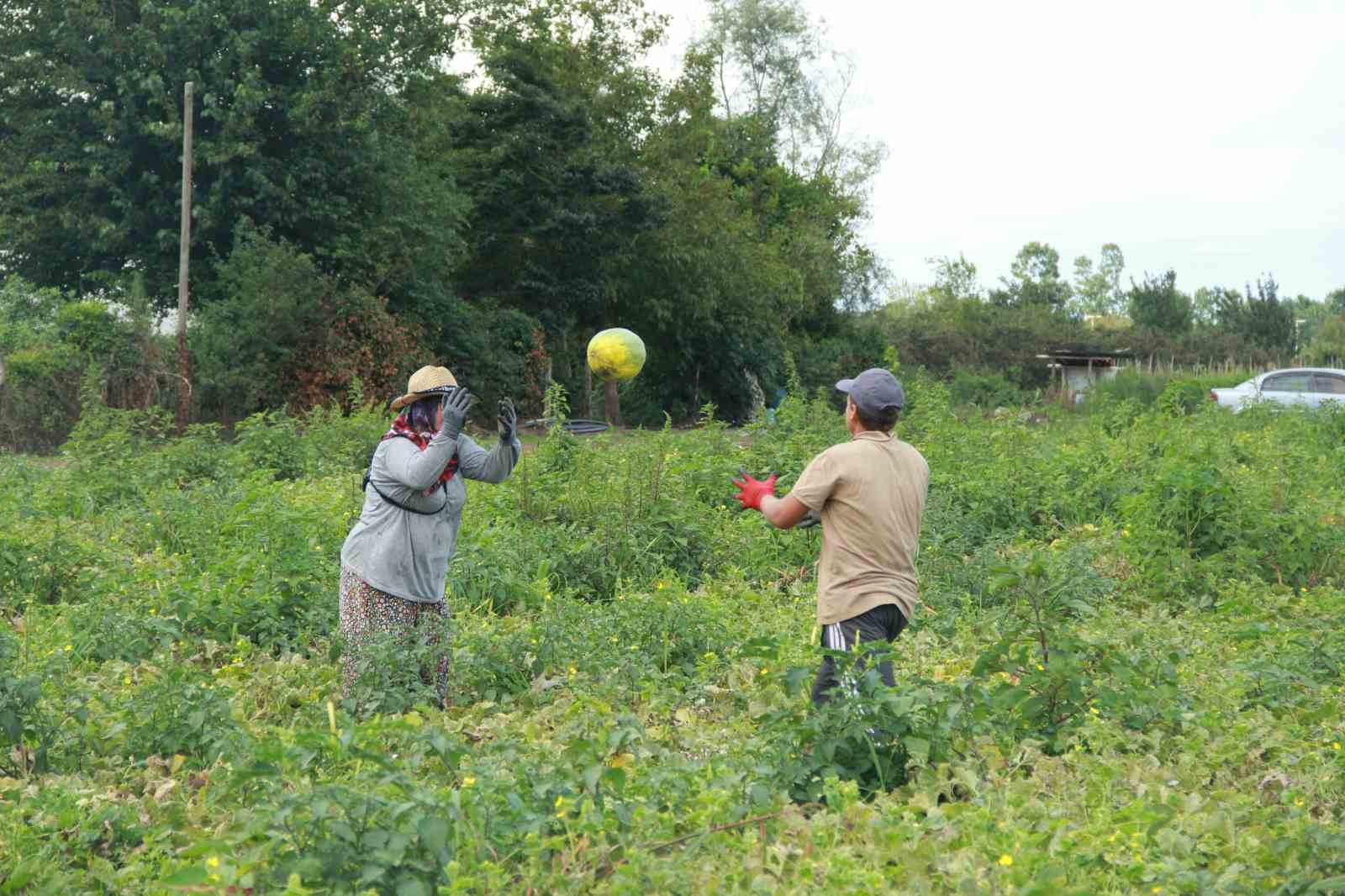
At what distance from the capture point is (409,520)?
19.0 ft

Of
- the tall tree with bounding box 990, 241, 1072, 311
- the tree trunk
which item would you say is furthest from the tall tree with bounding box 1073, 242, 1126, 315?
the tree trunk

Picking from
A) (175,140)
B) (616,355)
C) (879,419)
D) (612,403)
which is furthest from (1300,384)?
(879,419)

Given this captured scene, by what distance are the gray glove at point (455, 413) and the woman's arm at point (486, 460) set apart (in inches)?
9.5

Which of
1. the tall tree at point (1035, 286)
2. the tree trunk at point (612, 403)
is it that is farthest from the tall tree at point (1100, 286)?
the tree trunk at point (612, 403)

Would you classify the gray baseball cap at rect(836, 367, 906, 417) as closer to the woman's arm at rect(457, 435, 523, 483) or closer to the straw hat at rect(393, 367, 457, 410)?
the woman's arm at rect(457, 435, 523, 483)

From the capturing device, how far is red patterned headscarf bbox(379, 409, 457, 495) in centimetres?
580

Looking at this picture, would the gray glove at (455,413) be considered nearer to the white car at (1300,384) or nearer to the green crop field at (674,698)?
the green crop field at (674,698)

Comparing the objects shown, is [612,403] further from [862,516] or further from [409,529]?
[862,516]

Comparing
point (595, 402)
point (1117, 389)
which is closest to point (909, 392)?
point (1117, 389)

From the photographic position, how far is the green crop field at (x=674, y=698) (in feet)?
12.3

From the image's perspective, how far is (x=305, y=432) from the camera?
14.8 m

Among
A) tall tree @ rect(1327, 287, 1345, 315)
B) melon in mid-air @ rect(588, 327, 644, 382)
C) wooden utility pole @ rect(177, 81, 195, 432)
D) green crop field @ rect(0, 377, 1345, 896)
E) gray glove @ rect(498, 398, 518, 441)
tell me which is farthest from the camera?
tall tree @ rect(1327, 287, 1345, 315)

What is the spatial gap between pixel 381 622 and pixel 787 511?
1937 mm

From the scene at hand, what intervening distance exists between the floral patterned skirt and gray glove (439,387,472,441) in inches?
31.5
